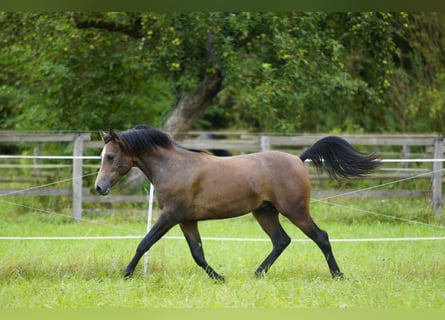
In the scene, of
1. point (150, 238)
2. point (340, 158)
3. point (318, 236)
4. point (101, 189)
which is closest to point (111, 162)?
point (101, 189)

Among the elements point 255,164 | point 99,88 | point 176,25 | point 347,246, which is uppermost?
point 176,25

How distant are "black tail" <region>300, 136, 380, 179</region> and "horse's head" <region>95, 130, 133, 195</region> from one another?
6.35 ft

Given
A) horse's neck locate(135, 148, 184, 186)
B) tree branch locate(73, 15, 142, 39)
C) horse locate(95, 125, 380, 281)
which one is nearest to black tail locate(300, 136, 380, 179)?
horse locate(95, 125, 380, 281)

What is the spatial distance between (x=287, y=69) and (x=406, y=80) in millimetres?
5697

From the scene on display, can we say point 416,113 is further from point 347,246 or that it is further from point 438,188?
point 347,246

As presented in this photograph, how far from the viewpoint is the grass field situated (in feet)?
18.4

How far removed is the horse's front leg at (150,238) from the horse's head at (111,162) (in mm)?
618

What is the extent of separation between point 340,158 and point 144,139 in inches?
84.2

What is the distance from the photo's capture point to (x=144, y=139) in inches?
270

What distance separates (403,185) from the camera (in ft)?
45.0

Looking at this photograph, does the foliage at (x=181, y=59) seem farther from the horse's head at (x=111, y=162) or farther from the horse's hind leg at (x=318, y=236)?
the horse's head at (x=111, y=162)

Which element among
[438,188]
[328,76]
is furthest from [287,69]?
[438,188]

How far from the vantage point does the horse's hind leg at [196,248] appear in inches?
260

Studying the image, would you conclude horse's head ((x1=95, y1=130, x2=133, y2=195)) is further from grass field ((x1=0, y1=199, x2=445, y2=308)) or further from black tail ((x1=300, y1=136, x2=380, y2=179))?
black tail ((x1=300, y1=136, x2=380, y2=179))
